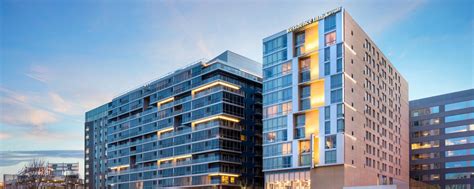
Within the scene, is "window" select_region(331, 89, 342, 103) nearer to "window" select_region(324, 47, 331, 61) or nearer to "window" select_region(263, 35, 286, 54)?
"window" select_region(324, 47, 331, 61)

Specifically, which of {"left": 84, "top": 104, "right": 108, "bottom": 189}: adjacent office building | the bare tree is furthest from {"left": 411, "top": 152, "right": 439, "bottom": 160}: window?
{"left": 84, "top": 104, "right": 108, "bottom": 189}: adjacent office building

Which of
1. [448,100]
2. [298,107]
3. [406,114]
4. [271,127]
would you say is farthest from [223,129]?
[448,100]

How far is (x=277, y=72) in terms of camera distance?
273 feet

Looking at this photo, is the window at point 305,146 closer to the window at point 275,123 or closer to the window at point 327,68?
the window at point 275,123

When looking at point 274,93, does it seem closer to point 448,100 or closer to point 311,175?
point 311,175

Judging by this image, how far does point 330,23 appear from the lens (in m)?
76.8

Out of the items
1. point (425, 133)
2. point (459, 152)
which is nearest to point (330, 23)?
point (459, 152)

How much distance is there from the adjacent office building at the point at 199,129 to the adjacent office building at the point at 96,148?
3777 centimetres

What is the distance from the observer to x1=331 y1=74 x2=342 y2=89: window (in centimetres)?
7350

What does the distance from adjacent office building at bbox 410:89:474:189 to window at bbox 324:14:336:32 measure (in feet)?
171

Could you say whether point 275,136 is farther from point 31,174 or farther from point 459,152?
point 31,174

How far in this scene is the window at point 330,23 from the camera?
76.1 metres

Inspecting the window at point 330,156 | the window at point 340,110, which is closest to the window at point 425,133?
the window at point 340,110

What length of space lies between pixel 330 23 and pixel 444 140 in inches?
2142
